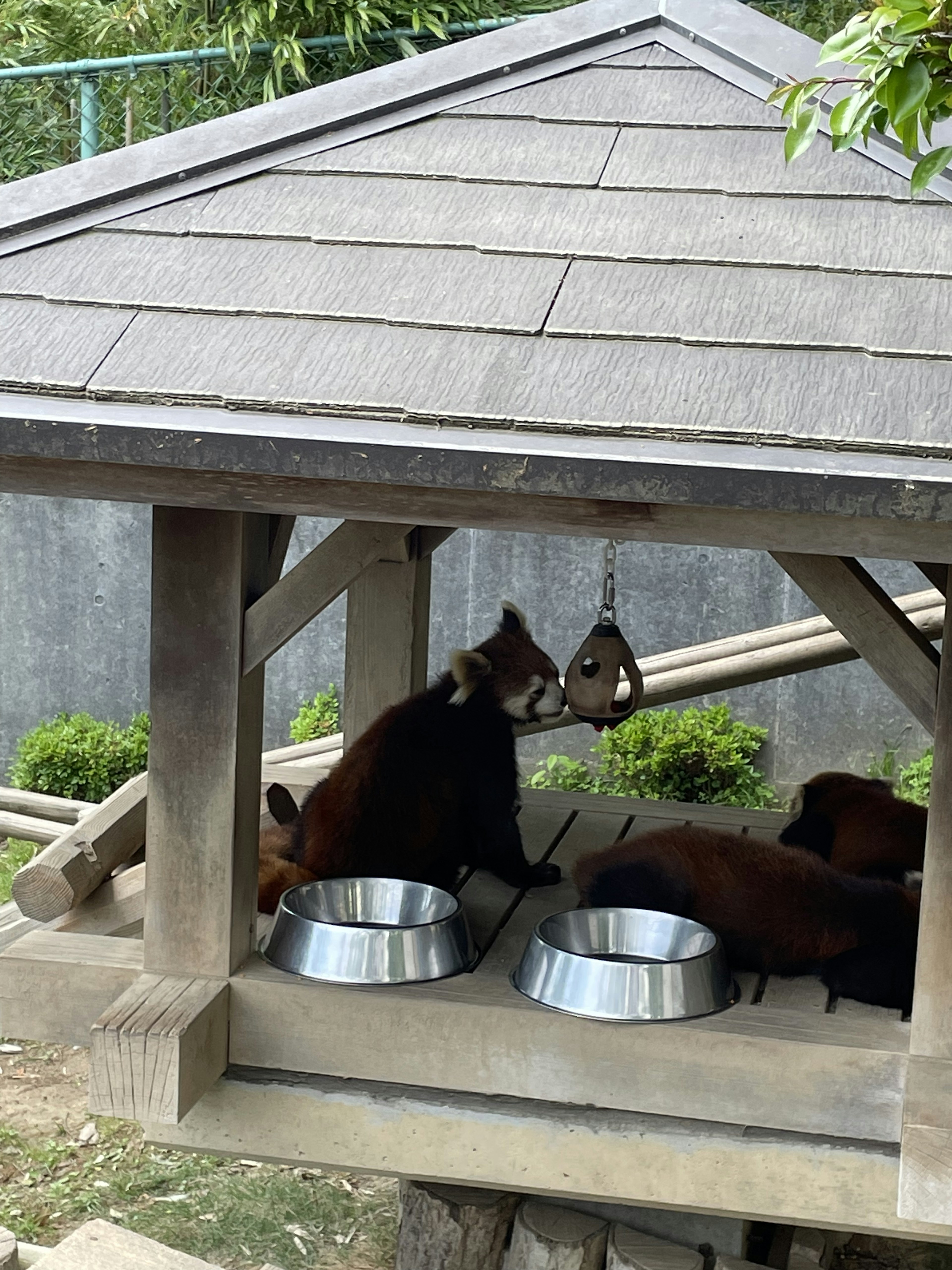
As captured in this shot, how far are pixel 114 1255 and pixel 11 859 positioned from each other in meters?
4.51

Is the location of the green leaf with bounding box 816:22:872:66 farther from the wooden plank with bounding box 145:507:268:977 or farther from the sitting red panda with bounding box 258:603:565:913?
the sitting red panda with bounding box 258:603:565:913

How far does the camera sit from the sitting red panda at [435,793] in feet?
10.2

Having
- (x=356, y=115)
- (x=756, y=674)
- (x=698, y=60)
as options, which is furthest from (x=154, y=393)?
(x=756, y=674)

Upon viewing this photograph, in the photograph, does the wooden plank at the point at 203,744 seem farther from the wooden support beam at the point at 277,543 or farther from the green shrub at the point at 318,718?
the green shrub at the point at 318,718

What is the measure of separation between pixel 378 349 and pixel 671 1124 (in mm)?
1539

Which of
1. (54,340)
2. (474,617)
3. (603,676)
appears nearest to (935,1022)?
(603,676)

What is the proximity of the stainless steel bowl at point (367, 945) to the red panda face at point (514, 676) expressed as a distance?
614 mm

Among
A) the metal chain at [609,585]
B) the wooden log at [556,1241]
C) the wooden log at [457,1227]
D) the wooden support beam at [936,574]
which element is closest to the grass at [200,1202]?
the wooden log at [457,1227]

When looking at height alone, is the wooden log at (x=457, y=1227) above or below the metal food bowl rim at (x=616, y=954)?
below

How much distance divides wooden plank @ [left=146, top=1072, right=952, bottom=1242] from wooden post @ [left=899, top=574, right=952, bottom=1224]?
0.17 m

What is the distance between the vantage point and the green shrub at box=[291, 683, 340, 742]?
7297 millimetres

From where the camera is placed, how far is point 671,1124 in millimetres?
2564

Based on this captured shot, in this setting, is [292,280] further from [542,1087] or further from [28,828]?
[28,828]

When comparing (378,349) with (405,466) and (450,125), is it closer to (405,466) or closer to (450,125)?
(405,466)
